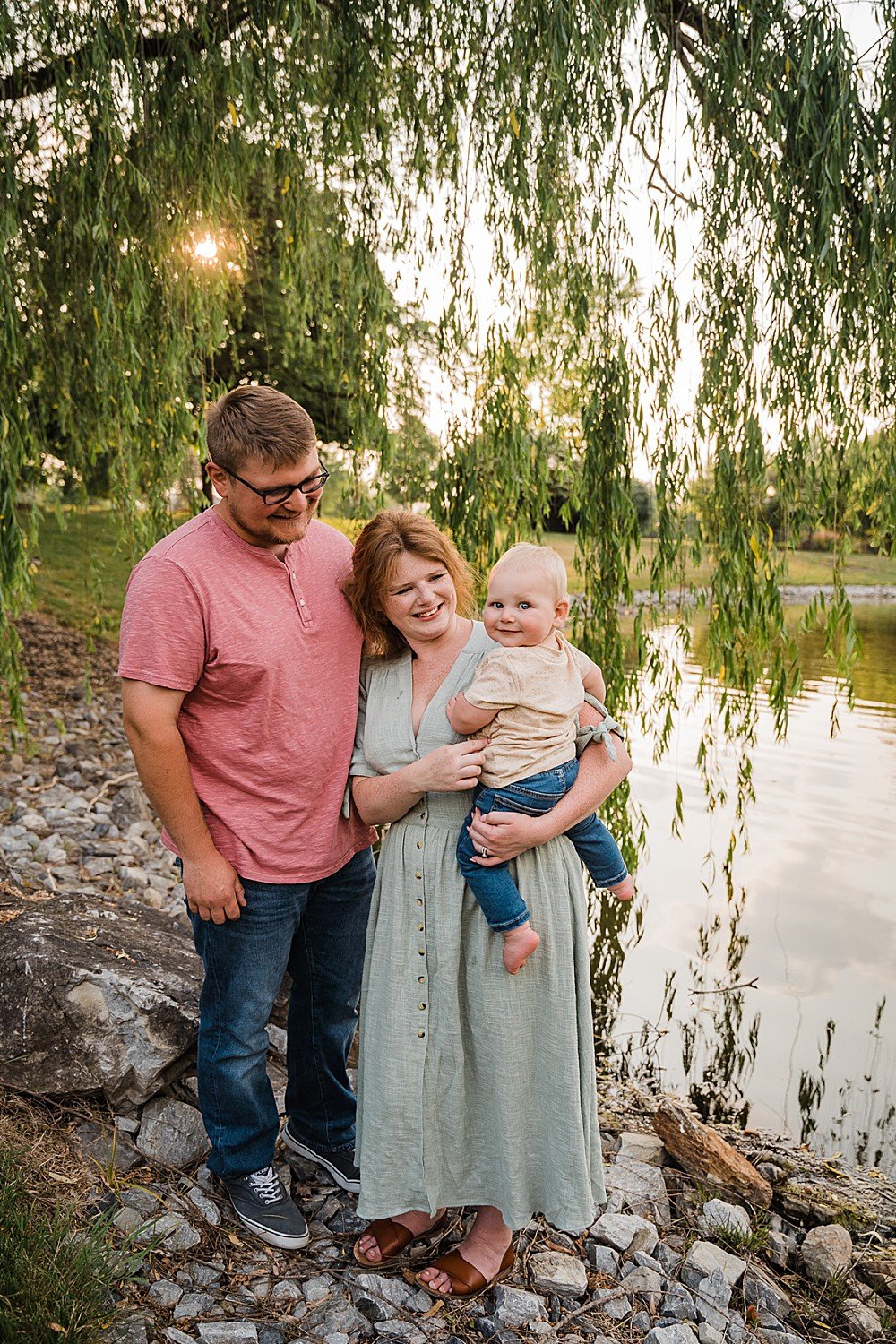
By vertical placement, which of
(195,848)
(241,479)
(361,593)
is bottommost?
(195,848)

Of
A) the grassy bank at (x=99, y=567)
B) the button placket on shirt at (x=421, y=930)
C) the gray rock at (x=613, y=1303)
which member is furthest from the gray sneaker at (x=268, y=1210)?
the grassy bank at (x=99, y=567)

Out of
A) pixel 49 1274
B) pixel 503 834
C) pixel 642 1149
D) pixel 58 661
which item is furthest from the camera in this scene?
pixel 58 661

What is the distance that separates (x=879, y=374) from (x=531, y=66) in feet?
4.96

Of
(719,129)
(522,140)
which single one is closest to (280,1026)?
(522,140)

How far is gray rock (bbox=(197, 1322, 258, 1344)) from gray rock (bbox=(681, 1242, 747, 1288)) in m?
1.21

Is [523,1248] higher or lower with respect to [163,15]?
lower

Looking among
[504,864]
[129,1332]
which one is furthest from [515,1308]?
[504,864]

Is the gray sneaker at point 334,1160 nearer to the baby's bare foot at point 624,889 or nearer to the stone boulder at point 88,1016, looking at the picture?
the stone boulder at point 88,1016

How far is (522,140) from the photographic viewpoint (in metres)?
3.14

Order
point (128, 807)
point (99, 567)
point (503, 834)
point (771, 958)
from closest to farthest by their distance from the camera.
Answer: point (503, 834)
point (99, 567)
point (771, 958)
point (128, 807)

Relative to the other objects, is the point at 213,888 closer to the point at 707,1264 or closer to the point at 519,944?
the point at 519,944

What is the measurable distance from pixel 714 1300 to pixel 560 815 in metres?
1.46

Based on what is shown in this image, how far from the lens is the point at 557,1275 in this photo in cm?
240

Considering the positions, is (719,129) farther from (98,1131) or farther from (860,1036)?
(860,1036)
